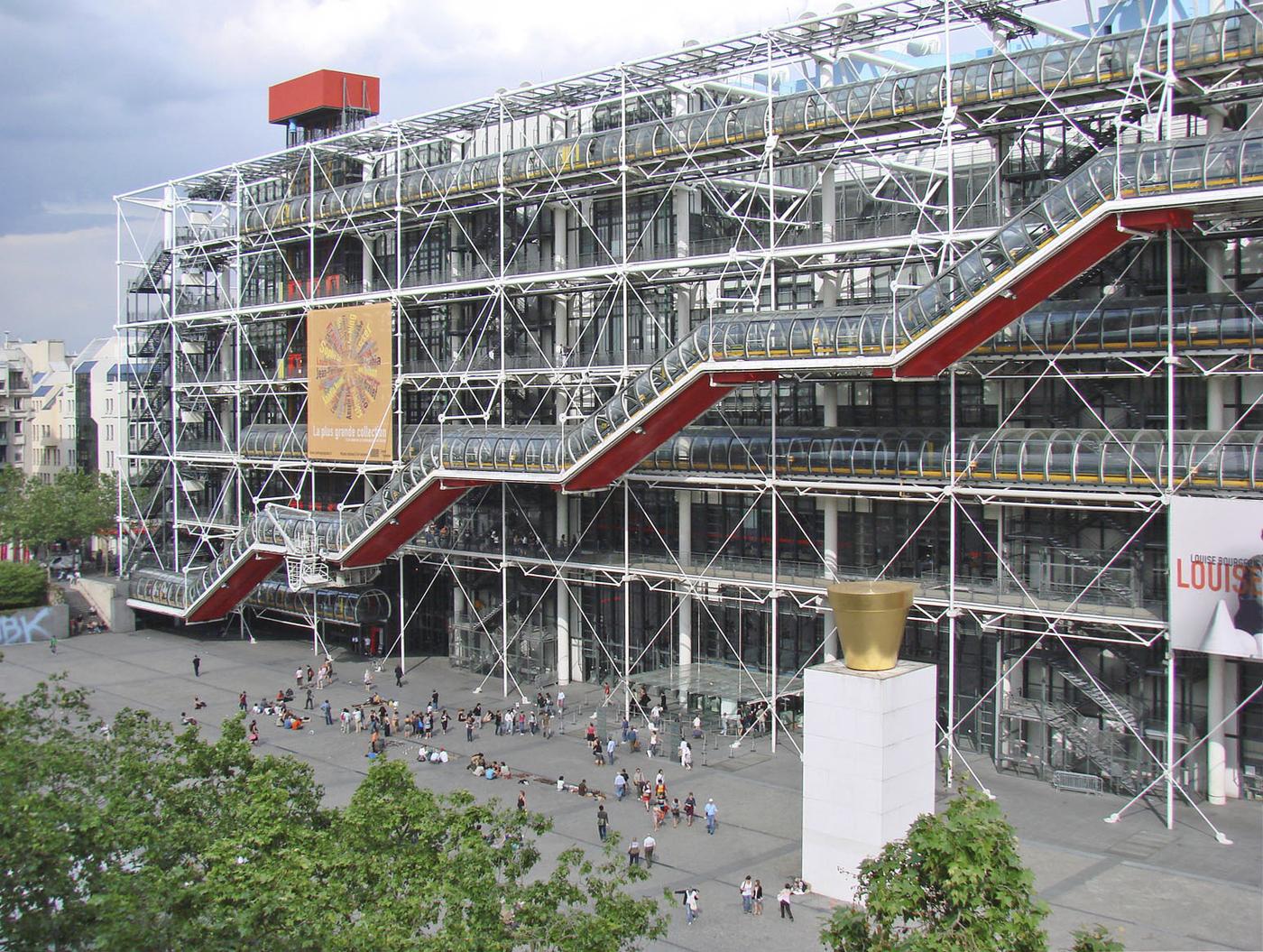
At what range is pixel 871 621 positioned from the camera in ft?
74.7

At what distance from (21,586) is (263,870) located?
132ft

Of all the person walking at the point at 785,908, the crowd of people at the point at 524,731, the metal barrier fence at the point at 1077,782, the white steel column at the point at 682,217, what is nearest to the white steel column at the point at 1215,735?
the metal barrier fence at the point at 1077,782

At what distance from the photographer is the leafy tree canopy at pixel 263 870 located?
14188 mm

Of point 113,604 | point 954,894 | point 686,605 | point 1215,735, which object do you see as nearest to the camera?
point 954,894

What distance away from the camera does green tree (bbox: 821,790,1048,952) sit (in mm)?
12789

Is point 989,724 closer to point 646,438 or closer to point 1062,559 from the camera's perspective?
point 1062,559

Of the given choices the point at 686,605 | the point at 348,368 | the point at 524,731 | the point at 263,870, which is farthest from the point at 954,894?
the point at 348,368

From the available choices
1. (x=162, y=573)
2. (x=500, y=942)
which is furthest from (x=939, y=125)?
(x=162, y=573)

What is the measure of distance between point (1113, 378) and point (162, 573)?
116ft

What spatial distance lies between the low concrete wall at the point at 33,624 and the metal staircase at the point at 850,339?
501 inches

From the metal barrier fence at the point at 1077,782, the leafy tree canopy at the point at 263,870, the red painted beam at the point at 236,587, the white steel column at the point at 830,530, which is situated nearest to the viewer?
the leafy tree canopy at the point at 263,870

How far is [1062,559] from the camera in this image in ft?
97.0

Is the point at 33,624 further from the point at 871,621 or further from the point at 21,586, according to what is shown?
the point at 871,621

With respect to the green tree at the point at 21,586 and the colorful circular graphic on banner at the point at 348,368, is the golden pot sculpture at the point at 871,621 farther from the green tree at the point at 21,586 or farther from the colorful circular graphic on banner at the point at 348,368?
the green tree at the point at 21,586
